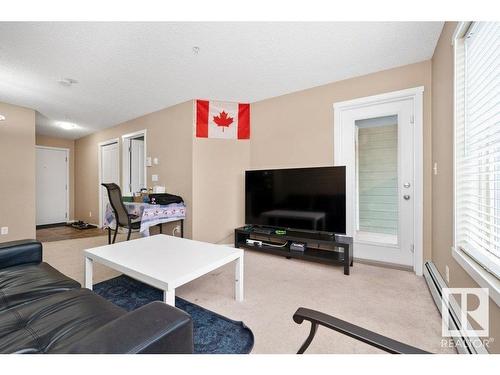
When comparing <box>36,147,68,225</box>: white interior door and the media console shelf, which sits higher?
<box>36,147,68,225</box>: white interior door

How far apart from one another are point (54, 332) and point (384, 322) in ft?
6.13

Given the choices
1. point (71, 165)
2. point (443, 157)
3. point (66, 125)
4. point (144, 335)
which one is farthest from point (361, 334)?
point (71, 165)

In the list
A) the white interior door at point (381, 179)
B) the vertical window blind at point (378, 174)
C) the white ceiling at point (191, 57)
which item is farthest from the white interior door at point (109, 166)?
the vertical window blind at point (378, 174)

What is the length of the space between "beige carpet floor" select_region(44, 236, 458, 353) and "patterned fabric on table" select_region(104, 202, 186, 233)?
0.71m

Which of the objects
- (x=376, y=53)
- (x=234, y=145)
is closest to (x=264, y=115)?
(x=234, y=145)

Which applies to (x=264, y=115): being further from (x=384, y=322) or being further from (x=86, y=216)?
(x=86, y=216)

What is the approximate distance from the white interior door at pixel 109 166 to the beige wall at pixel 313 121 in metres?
3.14

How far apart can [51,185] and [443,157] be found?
761cm

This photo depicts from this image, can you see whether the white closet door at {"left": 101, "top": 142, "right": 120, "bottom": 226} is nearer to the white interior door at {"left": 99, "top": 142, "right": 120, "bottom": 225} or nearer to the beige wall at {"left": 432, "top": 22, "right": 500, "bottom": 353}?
the white interior door at {"left": 99, "top": 142, "right": 120, "bottom": 225}

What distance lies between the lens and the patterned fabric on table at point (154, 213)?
116 inches

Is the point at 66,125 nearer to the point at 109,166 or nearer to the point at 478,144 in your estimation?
the point at 109,166

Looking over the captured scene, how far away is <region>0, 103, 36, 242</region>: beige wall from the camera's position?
11.4 ft

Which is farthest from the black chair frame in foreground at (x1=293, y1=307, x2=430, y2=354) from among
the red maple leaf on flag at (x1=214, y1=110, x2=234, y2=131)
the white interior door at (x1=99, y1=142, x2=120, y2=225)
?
the white interior door at (x1=99, y1=142, x2=120, y2=225)

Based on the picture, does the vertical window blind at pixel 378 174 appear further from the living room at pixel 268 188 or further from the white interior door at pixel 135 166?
the white interior door at pixel 135 166
